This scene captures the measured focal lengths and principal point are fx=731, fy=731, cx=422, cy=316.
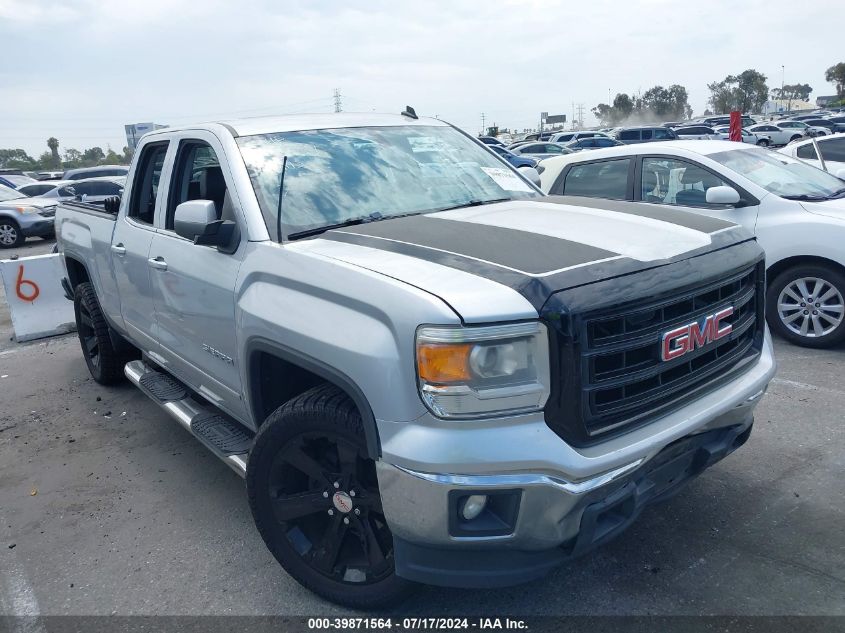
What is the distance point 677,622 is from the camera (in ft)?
9.09

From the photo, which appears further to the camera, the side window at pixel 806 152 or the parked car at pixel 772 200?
the side window at pixel 806 152

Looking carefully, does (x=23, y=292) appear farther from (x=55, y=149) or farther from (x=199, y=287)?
(x=55, y=149)

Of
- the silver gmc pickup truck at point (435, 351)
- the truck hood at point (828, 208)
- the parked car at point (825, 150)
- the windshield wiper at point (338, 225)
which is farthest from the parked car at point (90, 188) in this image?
the windshield wiper at point (338, 225)

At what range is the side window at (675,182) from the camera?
6.43 meters

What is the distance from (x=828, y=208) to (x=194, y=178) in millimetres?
5000

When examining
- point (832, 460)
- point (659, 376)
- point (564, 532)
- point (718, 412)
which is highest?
point (659, 376)

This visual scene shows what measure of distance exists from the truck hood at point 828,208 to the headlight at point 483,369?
473cm

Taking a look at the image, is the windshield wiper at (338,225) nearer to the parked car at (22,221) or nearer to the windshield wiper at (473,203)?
the windshield wiper at (473,203)

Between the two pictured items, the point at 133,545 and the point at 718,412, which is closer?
the point at 718,412

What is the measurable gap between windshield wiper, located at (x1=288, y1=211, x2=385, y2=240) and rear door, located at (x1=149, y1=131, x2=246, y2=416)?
0.84 ft

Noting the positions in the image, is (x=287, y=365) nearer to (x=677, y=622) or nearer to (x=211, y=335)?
(x=211, y=335)

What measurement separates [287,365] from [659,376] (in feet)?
5.06

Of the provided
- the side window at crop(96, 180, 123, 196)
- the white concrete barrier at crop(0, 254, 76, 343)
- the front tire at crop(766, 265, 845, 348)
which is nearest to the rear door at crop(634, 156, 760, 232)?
the front tire at crop(766, 265, 845, 348)

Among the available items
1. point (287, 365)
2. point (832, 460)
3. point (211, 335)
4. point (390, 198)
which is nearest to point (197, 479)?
point (211, 335)
